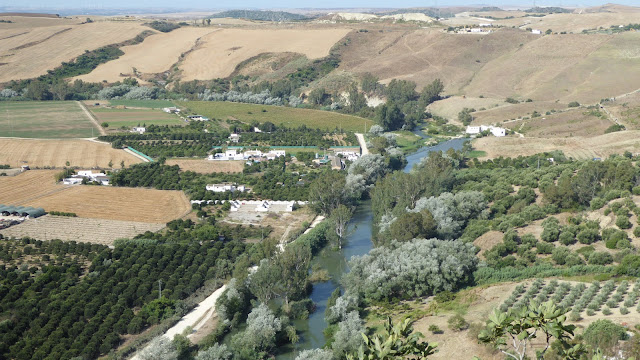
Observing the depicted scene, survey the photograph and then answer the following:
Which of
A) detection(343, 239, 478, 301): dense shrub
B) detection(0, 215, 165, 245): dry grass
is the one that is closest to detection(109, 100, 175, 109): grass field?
detection(0, 215, 165, 245): dry grass

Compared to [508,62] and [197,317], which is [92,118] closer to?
[197,317]

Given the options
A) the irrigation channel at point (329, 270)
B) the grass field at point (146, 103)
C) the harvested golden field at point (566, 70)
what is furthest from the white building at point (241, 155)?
the harvested golden field at point (566, 70)

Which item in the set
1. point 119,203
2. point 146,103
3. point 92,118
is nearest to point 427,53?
point 146,103

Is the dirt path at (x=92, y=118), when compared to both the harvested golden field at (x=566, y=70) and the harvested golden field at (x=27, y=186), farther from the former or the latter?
the harvested golden field at (x=566, y=70)

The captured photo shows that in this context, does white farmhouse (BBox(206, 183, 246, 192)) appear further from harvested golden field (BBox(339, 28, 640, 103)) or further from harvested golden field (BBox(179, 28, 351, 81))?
harvested golden field (BBox(179, 28, 351, 81))

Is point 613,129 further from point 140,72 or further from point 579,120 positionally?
point 140,72

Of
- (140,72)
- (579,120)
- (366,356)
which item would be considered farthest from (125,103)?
(366,356)
